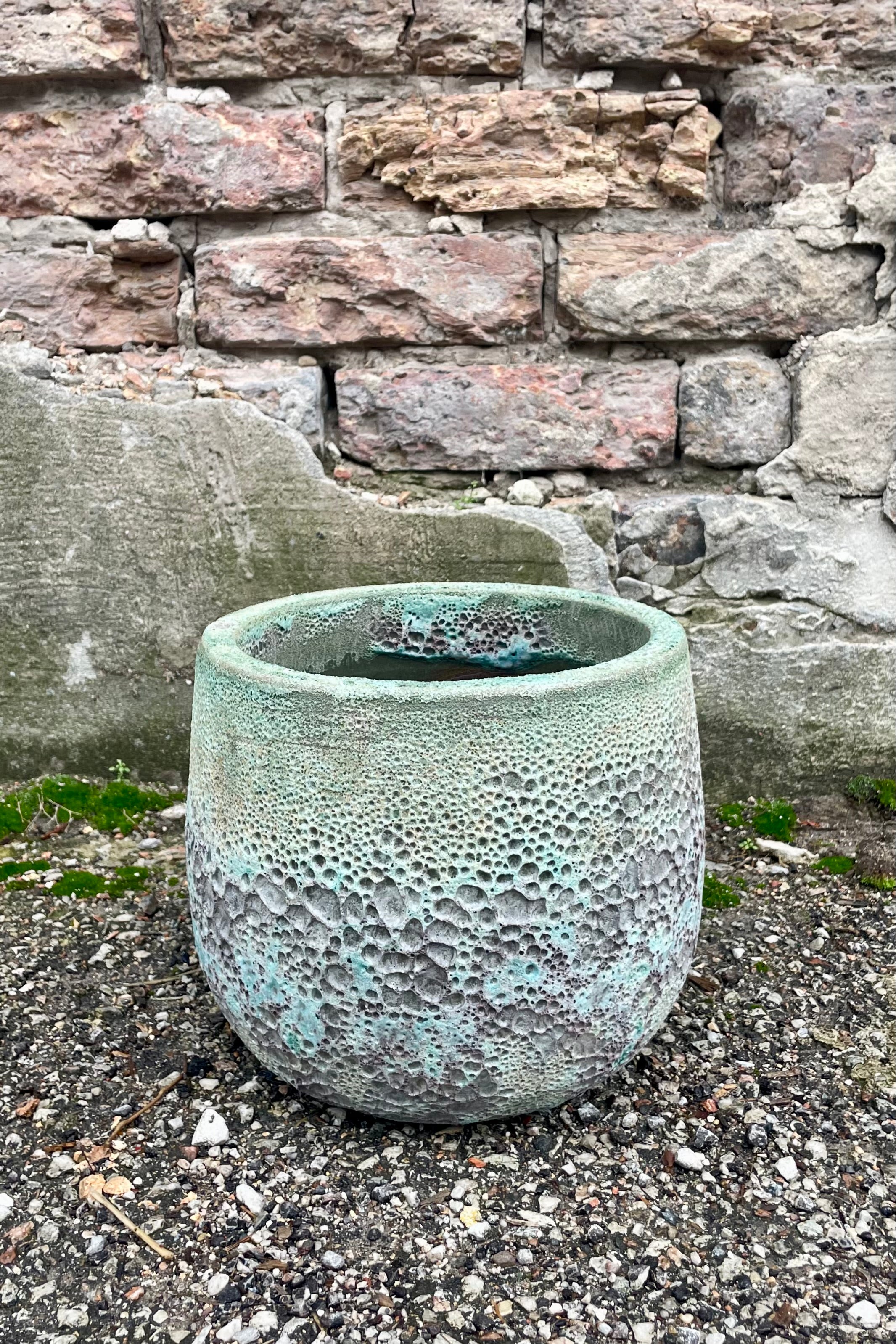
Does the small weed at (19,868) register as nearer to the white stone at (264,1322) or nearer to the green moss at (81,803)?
the green moss at (81,803)

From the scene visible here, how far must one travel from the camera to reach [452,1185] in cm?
148

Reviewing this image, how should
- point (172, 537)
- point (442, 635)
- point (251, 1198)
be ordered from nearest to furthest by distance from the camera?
point (251, 1198) → point (442, 635) → point (172, 537)

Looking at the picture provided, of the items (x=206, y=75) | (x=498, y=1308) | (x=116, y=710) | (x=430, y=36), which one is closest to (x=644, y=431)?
(x=430, y=36)

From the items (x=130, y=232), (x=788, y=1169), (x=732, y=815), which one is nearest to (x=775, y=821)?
(x=732, y=815)

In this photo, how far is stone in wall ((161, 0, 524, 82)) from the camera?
2219 millimetres

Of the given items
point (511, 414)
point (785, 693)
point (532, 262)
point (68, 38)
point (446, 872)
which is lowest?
point (785, 693)

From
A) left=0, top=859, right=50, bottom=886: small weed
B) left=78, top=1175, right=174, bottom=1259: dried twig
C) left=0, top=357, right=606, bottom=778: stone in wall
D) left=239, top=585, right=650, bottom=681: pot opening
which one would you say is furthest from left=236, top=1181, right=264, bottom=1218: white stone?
left=0, top=357, right=606, bottom=778: stone in wall

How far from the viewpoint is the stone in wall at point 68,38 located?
223 centimetres

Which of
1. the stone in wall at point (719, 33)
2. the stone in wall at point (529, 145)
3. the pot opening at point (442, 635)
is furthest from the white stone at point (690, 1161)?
the stone in wall at point (719, 33)

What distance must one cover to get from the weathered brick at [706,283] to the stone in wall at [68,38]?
3.15 feet

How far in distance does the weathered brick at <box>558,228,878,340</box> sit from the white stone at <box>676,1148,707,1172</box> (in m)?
1.58

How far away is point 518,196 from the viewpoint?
228cm

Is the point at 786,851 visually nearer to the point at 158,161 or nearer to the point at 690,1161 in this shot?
the point at 690,1161

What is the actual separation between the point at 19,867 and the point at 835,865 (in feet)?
5.48
